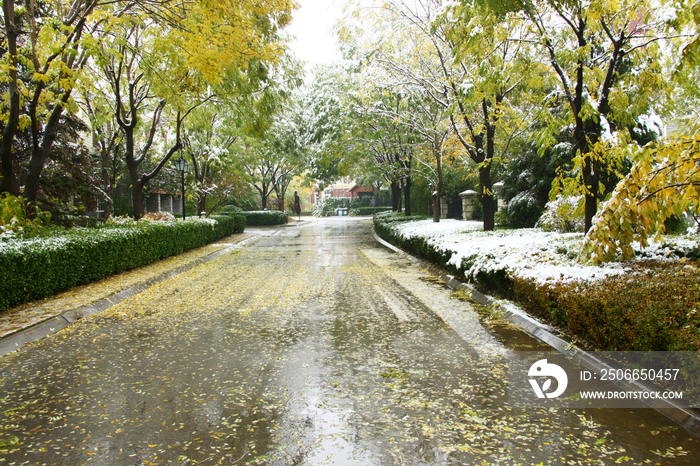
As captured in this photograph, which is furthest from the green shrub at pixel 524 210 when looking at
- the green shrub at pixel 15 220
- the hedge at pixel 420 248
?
the green shrub at pixel 15 220

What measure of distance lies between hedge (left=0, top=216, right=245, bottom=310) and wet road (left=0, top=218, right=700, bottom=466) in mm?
1371

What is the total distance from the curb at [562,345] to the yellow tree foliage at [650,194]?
1098mm

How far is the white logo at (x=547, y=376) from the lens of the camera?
3811 millimetres

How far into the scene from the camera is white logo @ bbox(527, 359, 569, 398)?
381cm

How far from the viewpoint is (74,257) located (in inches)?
321

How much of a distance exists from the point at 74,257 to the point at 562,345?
8.00m

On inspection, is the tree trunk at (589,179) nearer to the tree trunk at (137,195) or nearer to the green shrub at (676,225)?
the green shrub at (676,225)

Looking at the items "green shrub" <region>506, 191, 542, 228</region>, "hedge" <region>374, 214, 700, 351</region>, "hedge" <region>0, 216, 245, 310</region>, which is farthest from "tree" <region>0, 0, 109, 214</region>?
"green shrub" <region>506, 191, 542, 228</region>

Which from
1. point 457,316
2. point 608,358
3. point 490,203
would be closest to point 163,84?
point 490,203

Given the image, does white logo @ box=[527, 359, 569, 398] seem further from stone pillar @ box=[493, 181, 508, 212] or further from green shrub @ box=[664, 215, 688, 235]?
stone pillar @ box=[493, 181, 508, 212]

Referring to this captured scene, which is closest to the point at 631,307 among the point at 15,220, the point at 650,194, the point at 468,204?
the point at 650,194

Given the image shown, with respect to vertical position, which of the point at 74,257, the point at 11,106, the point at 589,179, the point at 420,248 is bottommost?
the point at 420,248

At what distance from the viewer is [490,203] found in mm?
13398

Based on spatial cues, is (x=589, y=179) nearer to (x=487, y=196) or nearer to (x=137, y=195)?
(x=487, y=196)
